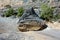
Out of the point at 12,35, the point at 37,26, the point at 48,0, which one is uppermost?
the point at 12,35

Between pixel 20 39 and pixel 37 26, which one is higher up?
pixel 20 39

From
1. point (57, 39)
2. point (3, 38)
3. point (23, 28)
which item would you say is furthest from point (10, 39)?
point (23, 28)

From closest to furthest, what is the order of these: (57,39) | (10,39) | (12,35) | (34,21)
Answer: (10,39)
(12,35)
(57,39)
(34,21)

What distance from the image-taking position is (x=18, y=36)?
6.49 meters

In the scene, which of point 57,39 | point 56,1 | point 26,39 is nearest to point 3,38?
point 26,39

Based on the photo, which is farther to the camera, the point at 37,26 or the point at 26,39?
the point at 37,26

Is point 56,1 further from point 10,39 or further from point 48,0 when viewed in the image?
point 10,39

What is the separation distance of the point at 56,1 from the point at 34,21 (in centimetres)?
2095

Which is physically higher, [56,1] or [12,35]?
[12,35]

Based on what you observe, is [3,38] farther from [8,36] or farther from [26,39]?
[26,39]

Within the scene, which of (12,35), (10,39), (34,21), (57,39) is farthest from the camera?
(34,21)

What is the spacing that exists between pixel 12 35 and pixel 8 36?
0.60ft

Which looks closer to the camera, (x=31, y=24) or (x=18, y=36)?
(x=18, y=36)

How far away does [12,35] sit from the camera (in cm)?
652
